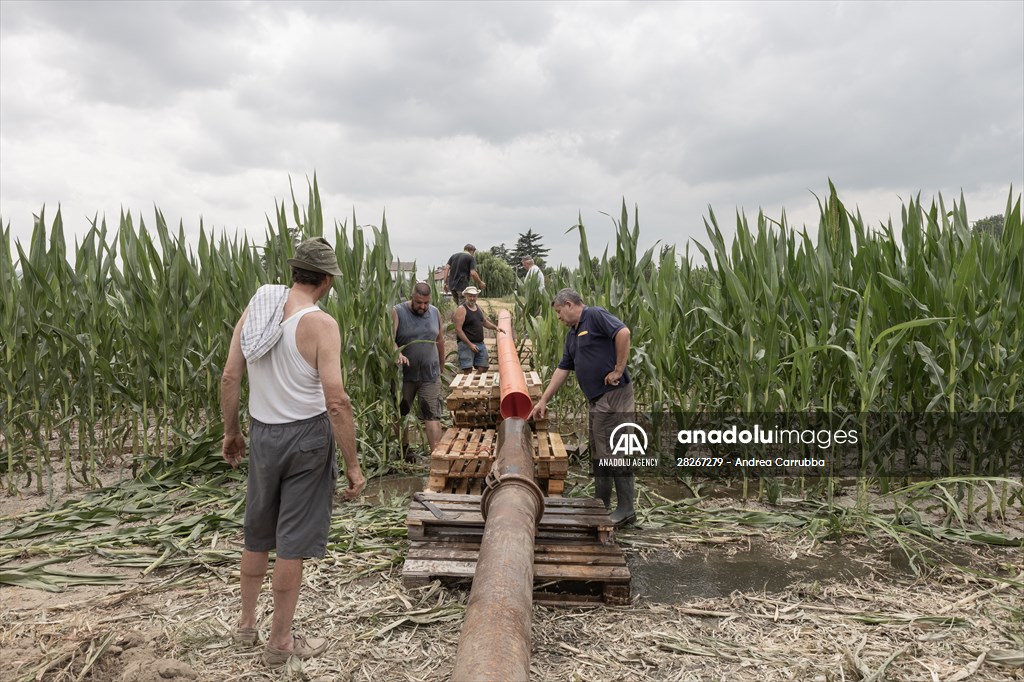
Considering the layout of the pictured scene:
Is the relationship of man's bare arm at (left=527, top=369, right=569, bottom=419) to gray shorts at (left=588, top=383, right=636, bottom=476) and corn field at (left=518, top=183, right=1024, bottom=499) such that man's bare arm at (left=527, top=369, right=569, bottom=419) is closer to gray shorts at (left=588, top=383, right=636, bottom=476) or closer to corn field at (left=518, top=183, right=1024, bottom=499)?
gray shorts at (left=588, top=383, right=636, bottom=476)

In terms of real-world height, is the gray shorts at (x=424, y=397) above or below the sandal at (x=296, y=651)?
above

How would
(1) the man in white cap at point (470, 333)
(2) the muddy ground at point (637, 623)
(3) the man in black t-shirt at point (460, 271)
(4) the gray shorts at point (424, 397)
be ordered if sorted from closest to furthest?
1. (2) the muddy ground at point (637, 623)
2. (4) the gray shorts at point (424, 397)
3. (1) the man in white cap at point (470, 333)
4. (3) the man in black t-shirt at point (460, 271)

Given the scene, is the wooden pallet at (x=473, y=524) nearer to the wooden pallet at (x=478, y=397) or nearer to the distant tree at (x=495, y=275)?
the wooden pallet at (x=478, y=397)

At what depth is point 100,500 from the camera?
4910 millimetres

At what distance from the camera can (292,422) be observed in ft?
8.57

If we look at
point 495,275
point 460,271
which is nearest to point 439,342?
point 460,271

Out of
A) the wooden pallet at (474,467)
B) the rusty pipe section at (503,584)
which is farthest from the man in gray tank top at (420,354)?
the rusty pipe section at (503,584)

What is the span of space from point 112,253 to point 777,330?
224 inches

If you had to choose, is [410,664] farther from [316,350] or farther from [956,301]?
[956,301]

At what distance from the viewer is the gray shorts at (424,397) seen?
602 cm

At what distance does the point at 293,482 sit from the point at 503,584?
979mm

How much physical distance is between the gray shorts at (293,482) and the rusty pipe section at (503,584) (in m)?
0.72

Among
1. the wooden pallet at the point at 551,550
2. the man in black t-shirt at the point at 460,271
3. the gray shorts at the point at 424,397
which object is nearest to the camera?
the wooden pallet at the point at 551,550

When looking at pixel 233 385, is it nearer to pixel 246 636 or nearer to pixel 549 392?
pixel 246 636
